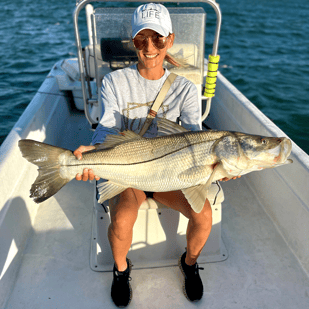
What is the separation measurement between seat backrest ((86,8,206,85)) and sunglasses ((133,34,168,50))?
0.91m

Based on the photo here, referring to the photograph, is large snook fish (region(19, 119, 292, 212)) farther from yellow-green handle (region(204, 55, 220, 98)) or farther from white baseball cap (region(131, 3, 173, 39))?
yellow-green handle (region(204, 55, 220, 98))

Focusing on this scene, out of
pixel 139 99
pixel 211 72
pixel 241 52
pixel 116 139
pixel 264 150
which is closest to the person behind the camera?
pixel 264 150

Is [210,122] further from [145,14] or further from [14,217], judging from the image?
[14,217]

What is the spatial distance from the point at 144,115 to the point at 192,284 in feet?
4.95

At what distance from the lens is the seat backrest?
314 centimetres

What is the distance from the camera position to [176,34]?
3260 mm

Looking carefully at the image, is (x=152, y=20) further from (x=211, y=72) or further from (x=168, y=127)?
(x=211, y=72)

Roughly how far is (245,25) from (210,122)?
35.5ft

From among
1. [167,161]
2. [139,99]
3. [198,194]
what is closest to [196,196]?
[198,194]

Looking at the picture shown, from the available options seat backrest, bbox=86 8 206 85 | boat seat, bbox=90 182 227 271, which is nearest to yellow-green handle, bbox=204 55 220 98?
seat backrest, bbox=86 8 206 85

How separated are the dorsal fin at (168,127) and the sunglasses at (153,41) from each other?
2.16 feet

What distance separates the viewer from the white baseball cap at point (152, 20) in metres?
2.25

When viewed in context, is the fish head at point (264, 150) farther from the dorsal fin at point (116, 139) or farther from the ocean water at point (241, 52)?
the ocean water at point (241, 52)

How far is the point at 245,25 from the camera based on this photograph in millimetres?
13312
